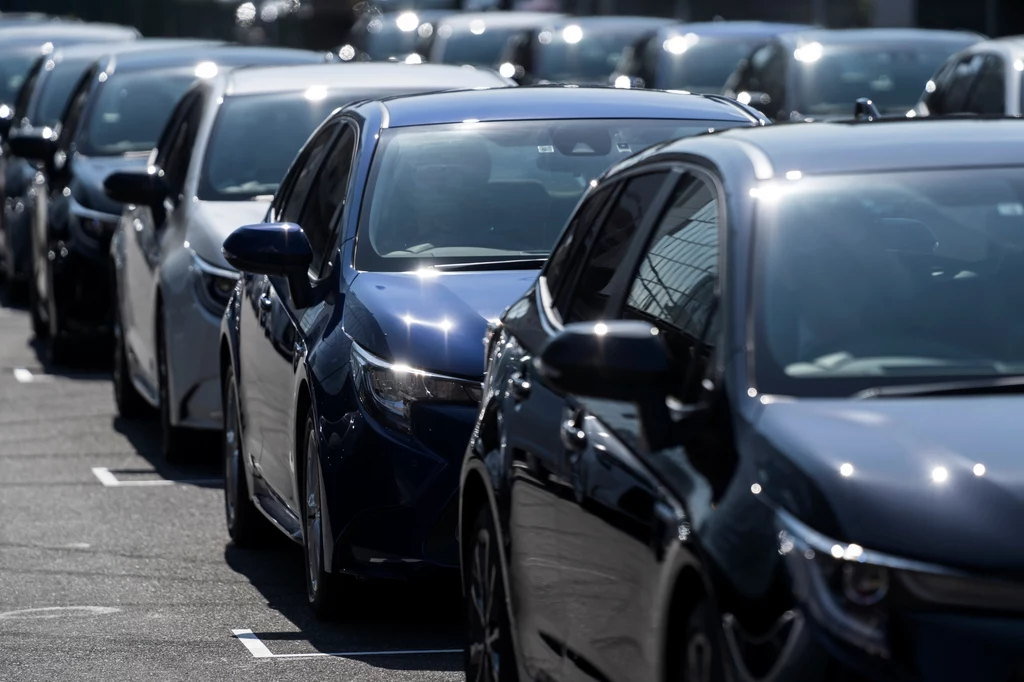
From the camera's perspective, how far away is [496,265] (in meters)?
8.00

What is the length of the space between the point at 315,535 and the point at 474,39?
23.2 metres

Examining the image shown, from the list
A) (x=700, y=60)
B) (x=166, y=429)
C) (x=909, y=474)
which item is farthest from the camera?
(x=700, y=60)

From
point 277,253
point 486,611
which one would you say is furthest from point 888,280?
point 277,253

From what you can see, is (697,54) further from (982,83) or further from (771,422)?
(771,422)

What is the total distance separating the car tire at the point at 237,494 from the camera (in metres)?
9.09

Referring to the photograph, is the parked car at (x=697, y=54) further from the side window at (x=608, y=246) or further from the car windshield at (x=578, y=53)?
the side window at (x=608, y=246)

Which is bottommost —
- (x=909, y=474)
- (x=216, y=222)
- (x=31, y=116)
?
(x=31, y=116)

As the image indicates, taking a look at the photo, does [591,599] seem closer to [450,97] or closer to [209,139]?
Result: [450,97]

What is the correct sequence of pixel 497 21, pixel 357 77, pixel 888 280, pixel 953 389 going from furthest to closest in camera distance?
pixel 497 21 < pixel 357 77 < pixel 888 280 < pixel 953 389

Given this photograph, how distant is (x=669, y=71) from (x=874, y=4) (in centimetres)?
1296

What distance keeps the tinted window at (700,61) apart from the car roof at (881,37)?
2620 mm

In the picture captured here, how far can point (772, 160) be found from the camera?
5.08 m

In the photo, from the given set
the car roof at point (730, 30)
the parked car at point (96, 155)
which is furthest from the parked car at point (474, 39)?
the parked car at point (96, 155)

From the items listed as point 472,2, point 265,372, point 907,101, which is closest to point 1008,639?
point 265,372
